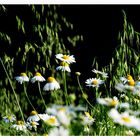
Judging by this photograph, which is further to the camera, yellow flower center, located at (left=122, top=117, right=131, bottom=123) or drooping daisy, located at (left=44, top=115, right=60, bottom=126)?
drooping daisy, located at (left=44, top=115, right=60, bottom=126)

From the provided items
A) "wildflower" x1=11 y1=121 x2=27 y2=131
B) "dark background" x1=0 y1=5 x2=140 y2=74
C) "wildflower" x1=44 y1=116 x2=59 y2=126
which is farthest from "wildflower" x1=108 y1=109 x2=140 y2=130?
"dark background" x1=0 y1=5 x2=140 y2=74

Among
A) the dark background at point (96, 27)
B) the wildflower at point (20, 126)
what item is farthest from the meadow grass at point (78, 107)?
the dark background at point (96, 27)

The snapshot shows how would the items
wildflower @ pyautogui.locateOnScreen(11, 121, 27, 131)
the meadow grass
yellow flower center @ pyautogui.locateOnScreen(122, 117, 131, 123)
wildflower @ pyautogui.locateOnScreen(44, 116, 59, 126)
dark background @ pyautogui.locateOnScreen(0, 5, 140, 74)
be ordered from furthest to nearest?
dark background @ pyautogui.locateOnScreen(0, 5, 140, 74) → wildflower @ pyautogui.locateOnScreen(11, 121, 27, 131) → wildflower @ pyautogui.locateOnScreen(44, 116, 59, 126) → yellow flower center @ pyautogui.locateOnScreen(122, 117, 131, 123) → the meadow grass

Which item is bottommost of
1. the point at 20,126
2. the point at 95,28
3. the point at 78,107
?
the point at 20,126

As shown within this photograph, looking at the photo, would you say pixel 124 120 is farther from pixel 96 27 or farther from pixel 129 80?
pixel 96 27

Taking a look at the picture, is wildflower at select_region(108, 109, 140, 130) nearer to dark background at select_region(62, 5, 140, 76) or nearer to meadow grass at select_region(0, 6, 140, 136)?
meadow grass at select_region(0, 6, 140, 136)

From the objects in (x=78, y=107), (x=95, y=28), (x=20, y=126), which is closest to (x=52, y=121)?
(x=20, y=126)

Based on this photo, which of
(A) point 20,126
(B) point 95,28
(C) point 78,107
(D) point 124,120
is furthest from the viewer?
(B) point 95,28

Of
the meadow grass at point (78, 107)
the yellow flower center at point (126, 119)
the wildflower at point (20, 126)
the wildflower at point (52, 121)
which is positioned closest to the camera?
the meadow grass at point (78, 107)

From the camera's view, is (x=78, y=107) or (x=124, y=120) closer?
(x=78, y=107)

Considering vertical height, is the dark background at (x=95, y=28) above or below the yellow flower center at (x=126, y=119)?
above

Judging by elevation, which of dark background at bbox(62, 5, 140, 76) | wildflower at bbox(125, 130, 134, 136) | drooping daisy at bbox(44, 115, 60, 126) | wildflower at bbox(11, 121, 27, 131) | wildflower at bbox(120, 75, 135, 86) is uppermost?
dark background at bbox(62, 5, 140, 76)

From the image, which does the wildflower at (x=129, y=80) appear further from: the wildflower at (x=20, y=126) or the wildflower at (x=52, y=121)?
the wildflower at (x=20, y=126)

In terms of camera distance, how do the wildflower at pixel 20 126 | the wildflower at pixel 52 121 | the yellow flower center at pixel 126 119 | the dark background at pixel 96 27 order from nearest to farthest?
the yellow flower center at pixel 126 119 < the wildflower at pixel 52 121 < the wildflower at pixel 20 126 < the dark background at pixel 96 27
